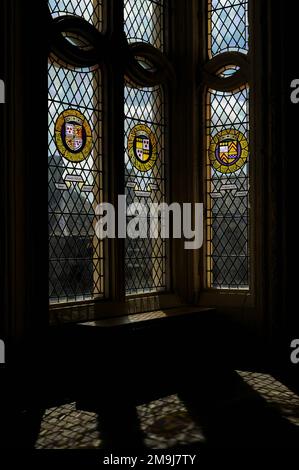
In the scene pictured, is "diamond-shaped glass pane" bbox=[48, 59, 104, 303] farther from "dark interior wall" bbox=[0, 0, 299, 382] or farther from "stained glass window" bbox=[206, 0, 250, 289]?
"stained glass window" bbox=[206, 0, 250, 289]

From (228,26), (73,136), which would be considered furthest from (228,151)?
(73,136)

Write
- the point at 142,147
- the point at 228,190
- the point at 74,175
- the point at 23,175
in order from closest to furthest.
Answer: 1. the point at 23,175
2. the point at 74,175
3. the point at 142,147
4. the point at 228,190

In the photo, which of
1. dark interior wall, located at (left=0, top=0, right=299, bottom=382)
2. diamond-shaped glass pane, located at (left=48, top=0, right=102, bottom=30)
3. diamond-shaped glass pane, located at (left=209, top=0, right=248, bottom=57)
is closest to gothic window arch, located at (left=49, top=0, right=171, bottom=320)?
diamond-shaped glass pane, located at (left=48, top=0, right=102, bottom=30)

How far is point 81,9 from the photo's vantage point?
5852 mm

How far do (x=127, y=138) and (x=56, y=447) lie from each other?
3399 millimetres

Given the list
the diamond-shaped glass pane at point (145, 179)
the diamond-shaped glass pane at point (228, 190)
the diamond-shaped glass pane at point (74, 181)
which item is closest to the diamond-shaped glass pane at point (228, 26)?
the diamond-shaped glass pane at point (228, 190)

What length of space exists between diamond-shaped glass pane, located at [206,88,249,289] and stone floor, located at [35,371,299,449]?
1726 millimetres

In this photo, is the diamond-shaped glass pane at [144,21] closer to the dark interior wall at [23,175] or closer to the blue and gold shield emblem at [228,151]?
the blue and gold shield emblem at [228,151]

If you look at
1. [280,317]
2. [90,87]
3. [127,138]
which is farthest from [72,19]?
[280,317]

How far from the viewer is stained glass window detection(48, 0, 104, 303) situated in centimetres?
548

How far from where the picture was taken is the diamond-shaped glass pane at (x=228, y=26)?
6.68m

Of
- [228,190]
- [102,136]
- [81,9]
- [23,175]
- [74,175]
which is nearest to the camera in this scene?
[23,175]

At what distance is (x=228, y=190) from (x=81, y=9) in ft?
7.72

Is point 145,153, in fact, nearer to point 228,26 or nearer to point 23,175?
point 228,26
